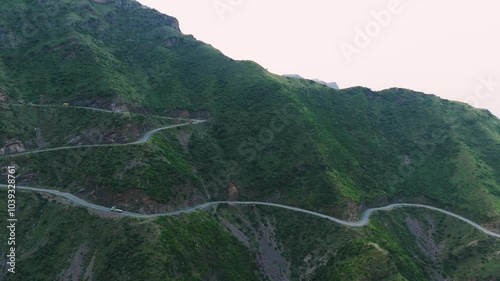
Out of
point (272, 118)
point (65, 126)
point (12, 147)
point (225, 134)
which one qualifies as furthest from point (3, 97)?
point (272, 118)

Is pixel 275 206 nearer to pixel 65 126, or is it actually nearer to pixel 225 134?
pixel 225 134

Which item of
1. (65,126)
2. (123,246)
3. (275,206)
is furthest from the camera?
(65,126)

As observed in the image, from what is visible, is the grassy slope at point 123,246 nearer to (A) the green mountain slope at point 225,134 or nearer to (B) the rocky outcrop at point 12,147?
(A) the green mountain slope at point 225,134

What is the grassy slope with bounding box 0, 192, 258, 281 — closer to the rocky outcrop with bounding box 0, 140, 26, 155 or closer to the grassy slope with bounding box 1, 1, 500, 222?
the rocky outcrop with bounding box 0, 140, 26, 155

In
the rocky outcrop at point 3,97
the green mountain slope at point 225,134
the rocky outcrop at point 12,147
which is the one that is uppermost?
the green mountain slope at point 225,134

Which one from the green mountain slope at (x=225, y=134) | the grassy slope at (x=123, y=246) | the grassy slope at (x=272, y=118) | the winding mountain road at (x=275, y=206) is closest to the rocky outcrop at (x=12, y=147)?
the green mountain slope at (x=225, y=134)

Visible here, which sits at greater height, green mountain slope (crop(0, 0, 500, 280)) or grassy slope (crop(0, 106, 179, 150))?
green mountain slope (crop(0, 0, 500, 280))

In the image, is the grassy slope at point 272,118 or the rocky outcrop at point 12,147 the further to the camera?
the grassy slope at point 272,118

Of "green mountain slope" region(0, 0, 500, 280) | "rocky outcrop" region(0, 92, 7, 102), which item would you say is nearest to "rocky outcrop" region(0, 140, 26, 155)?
"green mountain slope" region(0, 0, 500, 280)

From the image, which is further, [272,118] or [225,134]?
[272,118]
